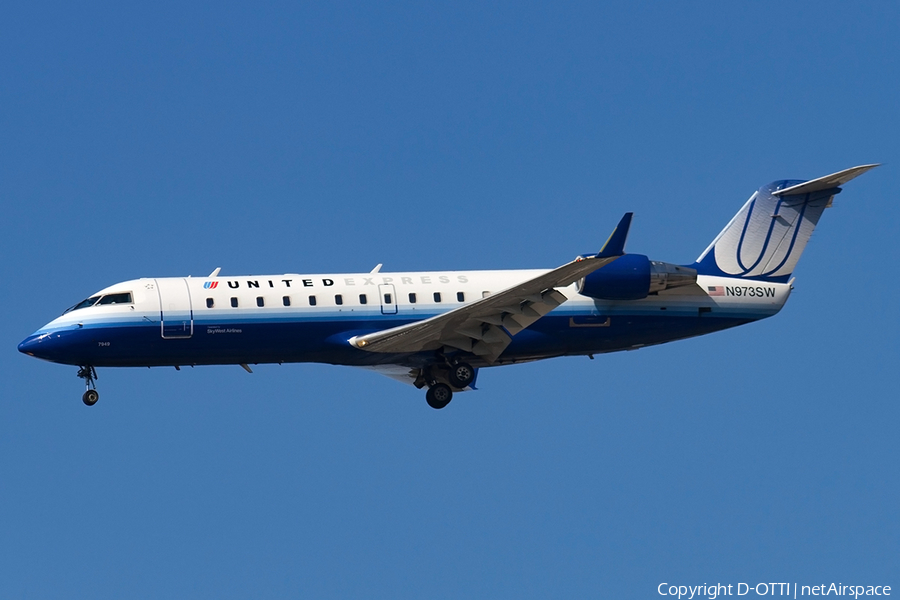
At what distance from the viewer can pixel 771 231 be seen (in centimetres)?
3503

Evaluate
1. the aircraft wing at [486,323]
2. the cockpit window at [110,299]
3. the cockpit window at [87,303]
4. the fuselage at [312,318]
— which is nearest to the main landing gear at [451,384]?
the aircraft wing at [486,323]

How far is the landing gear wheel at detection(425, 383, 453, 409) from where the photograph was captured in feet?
108

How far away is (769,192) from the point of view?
3550 cm

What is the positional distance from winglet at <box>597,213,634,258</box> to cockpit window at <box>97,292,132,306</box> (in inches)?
480

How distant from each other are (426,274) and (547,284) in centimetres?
455

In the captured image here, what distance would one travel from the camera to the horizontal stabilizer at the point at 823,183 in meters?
33.9

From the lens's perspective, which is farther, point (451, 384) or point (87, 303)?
point (451, 384)

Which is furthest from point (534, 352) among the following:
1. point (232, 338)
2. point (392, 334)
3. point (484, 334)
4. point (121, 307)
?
point (121, 307)

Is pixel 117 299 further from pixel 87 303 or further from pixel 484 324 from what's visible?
pixel 484 324

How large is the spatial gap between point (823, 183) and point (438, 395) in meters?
12.6

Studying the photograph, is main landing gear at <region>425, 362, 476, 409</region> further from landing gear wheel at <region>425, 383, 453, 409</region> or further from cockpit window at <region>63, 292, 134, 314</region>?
cockpit window at <region>63, 292, 134, 314</region>

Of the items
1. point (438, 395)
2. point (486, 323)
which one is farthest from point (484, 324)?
point (438, 395)

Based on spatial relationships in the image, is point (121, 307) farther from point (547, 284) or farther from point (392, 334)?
point (547, 284)

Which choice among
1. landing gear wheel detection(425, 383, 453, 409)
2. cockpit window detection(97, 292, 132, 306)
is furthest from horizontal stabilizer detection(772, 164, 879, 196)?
cockpit window detection(97, 292, 132, 306)
